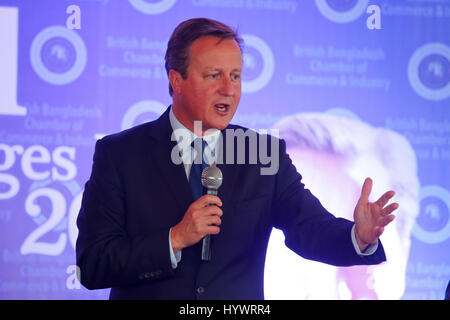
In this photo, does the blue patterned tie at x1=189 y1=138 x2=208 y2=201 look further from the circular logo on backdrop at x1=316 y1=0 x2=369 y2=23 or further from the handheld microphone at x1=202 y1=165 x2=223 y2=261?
the circular logo on backdrop at x1=316 y1=0 x2=369 y2=23

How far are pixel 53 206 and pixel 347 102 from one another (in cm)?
202

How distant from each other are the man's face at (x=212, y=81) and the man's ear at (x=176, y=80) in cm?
6

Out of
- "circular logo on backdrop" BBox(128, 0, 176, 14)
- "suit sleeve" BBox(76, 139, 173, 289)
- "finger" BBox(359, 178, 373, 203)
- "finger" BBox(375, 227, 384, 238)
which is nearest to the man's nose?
"suit sleeve" BBox(76, 139, 173, 289)

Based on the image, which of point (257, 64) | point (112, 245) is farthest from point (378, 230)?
point (257, 64)

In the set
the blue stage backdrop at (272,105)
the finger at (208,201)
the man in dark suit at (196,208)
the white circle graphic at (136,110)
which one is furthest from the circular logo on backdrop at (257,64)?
the finger at (208,201)

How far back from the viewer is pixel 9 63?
361cm

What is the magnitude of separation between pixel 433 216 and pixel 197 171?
2.17 meters

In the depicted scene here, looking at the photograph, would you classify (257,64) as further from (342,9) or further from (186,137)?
(186,137)

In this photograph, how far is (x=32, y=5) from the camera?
3648 millimetres

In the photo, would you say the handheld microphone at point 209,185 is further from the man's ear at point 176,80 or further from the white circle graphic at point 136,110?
the white circle graphic at point 136,110

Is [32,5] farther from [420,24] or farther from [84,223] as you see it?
[420,24]

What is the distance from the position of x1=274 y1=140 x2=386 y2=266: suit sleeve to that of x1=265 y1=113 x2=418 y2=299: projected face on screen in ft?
4.10

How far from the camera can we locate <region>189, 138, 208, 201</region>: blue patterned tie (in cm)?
240
